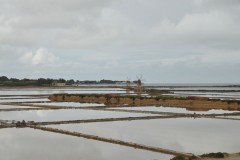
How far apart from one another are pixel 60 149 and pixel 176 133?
934cm

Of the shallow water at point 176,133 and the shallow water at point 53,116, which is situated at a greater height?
the shallow water at point 53,116

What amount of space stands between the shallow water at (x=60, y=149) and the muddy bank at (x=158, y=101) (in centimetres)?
3094

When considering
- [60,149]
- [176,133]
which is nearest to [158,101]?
[176,133]

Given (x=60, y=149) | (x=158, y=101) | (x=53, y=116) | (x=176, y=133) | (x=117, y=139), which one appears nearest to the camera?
(x=60, y=149)

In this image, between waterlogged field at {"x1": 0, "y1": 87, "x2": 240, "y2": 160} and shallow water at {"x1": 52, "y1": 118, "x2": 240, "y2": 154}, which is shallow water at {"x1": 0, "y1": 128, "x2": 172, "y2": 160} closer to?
waterlogged field at {"x1": 0, "y1": 87, "x2": 240, "y2": 160}

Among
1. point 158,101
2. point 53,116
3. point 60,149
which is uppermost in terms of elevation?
point 158,101

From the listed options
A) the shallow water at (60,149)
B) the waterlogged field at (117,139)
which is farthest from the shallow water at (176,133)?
the shallow water at (60,149)

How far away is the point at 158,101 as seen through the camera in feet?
192

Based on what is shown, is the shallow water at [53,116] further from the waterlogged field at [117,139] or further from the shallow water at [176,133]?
the shallow water at [176,133]

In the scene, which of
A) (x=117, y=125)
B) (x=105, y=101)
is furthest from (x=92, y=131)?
(x=105, y=101)

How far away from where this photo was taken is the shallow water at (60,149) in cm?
1892

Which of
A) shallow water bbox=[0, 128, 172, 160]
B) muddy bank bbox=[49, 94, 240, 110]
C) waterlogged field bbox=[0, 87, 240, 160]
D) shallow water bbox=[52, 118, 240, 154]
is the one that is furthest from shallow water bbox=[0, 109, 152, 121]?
muddy bank bbox=[49, 94, 240, 110]

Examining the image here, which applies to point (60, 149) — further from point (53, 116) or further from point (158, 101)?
point (158, 101)

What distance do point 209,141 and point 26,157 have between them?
11.0 meters
